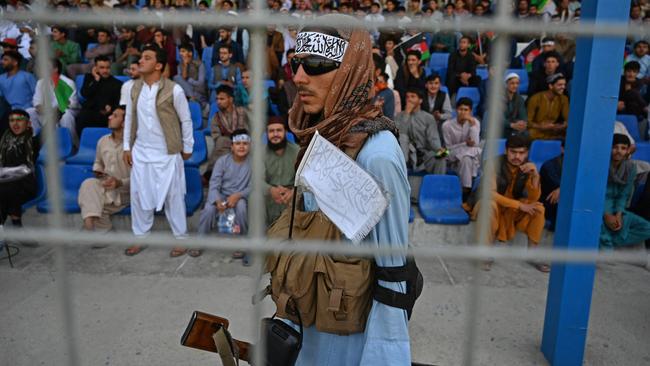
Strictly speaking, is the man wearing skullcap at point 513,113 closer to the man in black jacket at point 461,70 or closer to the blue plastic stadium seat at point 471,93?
the blue plastic stadium seat at point 471,93

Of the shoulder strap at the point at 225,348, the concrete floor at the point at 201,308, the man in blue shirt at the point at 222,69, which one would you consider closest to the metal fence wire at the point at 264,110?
the shoulder strap at the point at 225,348

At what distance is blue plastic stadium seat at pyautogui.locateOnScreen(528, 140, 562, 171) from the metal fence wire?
475 cm

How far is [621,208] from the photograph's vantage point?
4168mm

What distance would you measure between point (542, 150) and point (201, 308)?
3.72 metres

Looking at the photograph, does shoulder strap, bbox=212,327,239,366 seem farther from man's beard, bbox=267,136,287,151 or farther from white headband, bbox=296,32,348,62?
man's beard, bbox=267,136,287,151

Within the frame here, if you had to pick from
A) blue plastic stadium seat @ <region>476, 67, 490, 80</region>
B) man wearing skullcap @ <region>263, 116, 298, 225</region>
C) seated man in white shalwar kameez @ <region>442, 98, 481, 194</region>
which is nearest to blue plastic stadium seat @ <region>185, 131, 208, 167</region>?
man wearing skullcap @ <region>263, 116, 298, 225</region>

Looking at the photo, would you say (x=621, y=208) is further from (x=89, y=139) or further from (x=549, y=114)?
(x=89, y=139)

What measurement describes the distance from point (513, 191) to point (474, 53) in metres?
3.52

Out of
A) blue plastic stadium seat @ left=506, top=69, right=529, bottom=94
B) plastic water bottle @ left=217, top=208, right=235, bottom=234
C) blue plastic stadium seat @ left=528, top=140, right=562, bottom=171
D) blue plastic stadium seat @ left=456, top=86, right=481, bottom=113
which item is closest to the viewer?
plastic water bottle @ left=217, top=208, right=235, bottom=234

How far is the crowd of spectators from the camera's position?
4852mm

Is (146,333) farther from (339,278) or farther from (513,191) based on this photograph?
(513,191)

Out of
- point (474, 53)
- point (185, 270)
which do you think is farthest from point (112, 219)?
point (474, 53)

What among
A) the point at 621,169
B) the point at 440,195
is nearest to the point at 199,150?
the point at 440,195

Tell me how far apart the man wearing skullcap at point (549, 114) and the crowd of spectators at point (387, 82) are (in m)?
0.01
